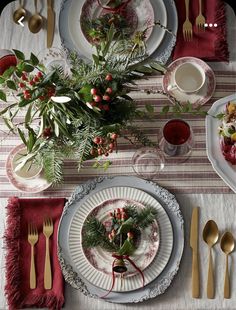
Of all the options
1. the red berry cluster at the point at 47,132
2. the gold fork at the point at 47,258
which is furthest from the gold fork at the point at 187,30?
the gold fork at the point at 47,258

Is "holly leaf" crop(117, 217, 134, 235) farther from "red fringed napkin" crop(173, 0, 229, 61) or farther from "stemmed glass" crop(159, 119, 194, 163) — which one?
"red fringed napkin" crop(173, 0, 229, 61)

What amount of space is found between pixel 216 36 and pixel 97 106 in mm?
401

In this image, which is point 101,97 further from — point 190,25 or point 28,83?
point 190,25

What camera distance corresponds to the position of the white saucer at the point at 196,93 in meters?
1.28

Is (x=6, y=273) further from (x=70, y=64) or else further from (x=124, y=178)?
(x=70, y=64)

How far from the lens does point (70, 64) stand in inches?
52.1

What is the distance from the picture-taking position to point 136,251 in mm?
1206

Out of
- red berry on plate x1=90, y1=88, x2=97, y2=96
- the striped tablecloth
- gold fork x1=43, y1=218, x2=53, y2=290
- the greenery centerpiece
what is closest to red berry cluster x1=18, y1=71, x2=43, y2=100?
the greenery centerpiece

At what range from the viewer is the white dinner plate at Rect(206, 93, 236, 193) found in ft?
4.07

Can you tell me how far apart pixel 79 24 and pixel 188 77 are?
0.97ft

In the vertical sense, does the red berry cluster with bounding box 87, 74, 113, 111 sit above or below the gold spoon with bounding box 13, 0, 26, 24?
below

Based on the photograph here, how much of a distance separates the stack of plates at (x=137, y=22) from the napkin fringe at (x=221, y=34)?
0.34ft

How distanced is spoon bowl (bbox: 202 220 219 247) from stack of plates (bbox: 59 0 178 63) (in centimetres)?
41

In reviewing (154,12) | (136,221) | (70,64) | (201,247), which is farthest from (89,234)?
(154,12)
